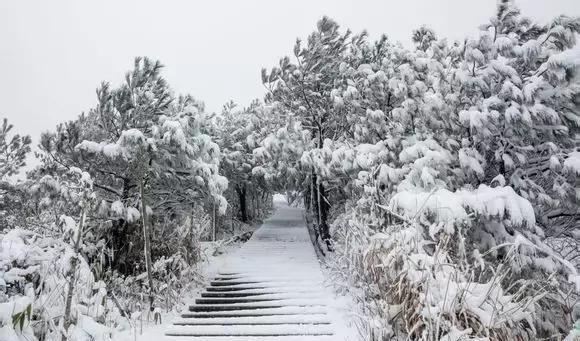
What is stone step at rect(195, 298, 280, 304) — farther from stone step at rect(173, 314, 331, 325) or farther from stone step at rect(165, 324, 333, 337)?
stone step at rect(165, 324, 333, 337)

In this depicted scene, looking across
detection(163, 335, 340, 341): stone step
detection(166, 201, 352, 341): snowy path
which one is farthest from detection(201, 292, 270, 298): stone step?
detection(163, 335, 340, 341): stone step

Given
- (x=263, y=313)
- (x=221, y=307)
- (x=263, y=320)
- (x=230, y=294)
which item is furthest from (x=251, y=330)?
(x=230, y=294)

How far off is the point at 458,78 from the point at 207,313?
18.2 ft

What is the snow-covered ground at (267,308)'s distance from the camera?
581cm

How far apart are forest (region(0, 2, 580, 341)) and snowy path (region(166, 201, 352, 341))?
49cm

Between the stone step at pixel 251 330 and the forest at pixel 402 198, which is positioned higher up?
the forest at pixel 402 198

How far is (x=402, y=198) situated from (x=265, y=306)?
3.73 meters

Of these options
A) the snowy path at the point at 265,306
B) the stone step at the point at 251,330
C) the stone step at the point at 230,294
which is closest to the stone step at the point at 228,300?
the snowy path at the point at 265,306

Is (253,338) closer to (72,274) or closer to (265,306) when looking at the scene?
(265,306)

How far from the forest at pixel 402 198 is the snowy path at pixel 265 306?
1.61 ft

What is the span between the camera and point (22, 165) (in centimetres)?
1494

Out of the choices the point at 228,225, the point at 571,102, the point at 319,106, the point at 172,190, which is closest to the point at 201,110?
the point at 172,190

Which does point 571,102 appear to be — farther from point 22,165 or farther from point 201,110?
point 22,165

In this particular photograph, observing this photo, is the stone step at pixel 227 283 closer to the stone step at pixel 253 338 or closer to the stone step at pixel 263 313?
the stone step at pixel 263 313
